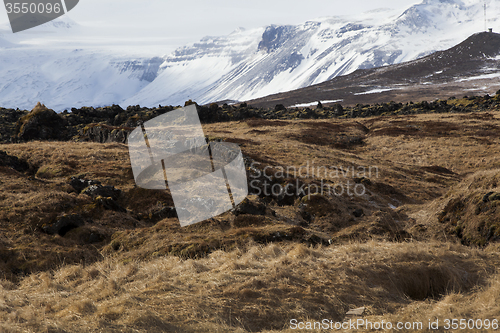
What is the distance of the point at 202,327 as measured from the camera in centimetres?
608

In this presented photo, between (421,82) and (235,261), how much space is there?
589 feet

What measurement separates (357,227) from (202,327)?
9.03 m

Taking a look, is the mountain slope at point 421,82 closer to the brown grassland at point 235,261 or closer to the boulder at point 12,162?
the brown grassland at point 235,261

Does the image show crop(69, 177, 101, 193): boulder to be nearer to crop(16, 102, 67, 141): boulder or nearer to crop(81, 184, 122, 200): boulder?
crop(81, 184, 122, 200): boulder

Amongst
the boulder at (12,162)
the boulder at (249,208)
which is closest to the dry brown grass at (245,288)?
the boulder at (249,208)

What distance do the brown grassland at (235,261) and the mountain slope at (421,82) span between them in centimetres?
12332

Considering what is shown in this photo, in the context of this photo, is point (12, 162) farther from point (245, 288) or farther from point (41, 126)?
point (41, 126)

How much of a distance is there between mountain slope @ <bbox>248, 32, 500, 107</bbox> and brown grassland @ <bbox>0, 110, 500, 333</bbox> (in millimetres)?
123318

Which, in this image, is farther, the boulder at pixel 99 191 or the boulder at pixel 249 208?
the boulder at pixel 99 191

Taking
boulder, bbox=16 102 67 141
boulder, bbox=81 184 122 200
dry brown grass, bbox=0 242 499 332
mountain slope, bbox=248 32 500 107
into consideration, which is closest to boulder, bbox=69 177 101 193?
boulder, bbox=81 184 122 200

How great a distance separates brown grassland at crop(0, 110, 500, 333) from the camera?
21.3 feet

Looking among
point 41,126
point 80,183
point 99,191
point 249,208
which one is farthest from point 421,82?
point 99,191

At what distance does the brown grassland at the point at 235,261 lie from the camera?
649cm

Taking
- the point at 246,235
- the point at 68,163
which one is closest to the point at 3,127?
the point at 68,163
